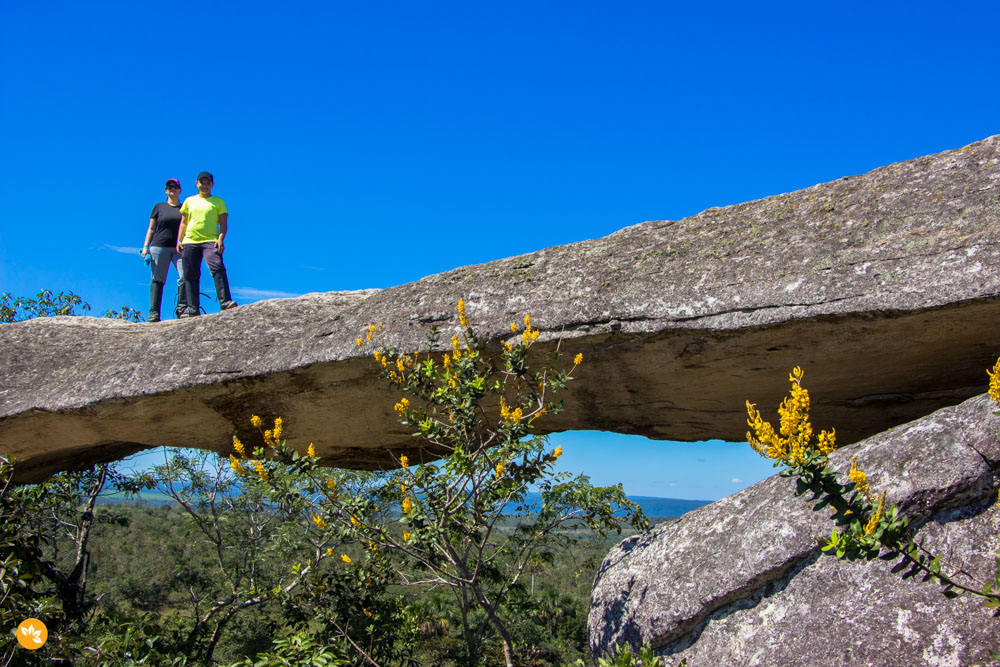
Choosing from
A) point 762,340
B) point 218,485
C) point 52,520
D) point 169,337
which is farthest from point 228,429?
point 52,520

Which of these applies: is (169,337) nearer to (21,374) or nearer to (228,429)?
(228,429)

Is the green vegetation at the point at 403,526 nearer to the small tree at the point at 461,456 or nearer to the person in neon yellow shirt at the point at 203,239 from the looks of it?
the small tree at the point at 461,456

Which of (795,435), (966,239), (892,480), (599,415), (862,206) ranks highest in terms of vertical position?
(862,206)

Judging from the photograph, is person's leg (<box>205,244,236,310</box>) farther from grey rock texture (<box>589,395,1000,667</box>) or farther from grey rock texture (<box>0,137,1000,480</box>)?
grey rock texture (<box>589,395,1000,667</box>)

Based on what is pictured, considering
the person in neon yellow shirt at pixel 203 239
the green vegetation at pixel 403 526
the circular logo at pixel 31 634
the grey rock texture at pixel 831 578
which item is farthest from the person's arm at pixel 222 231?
the grey rock texture at pixel 831 578

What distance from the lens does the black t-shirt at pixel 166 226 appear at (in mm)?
8836

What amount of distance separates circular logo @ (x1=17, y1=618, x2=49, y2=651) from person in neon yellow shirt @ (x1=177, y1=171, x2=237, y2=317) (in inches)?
136

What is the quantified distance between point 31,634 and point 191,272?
13.2 ft

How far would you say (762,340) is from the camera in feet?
18.8

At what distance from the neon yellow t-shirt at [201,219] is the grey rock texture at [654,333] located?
1.20 m

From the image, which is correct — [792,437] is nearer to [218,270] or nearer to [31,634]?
[31,634]

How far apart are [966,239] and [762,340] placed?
1.55 metres

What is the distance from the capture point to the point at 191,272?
27.8 ft

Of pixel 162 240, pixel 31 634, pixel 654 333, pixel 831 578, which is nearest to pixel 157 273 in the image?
pixel 162 240
